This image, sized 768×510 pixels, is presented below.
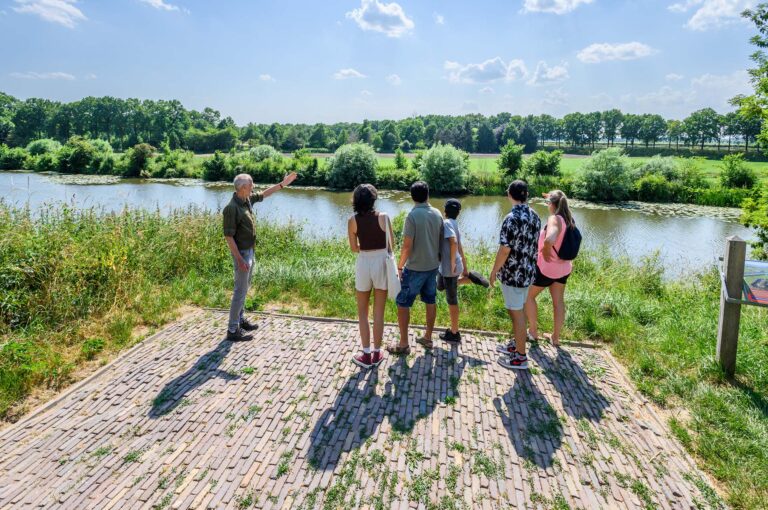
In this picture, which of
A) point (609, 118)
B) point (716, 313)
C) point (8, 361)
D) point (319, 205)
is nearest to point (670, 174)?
point (319, 205)

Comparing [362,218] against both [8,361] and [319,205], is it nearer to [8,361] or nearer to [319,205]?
[8,361]

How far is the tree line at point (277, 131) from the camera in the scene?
79.2 m

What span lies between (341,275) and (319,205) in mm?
20237

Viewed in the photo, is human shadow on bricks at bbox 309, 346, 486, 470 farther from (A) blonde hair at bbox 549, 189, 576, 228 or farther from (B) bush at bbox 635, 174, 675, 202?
(B) bush at bbox 635, 174, 675, 202

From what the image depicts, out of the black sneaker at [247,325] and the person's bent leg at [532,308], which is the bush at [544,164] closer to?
the person's bent leg at [532,308]

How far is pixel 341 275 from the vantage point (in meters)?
7.70

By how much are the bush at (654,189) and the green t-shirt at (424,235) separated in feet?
109

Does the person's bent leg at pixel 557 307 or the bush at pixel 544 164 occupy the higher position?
the bush at pixel 544 164

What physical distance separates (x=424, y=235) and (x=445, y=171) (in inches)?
1241

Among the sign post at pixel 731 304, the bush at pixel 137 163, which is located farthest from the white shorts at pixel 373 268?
the bush at pixel 137 163

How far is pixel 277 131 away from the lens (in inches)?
3585

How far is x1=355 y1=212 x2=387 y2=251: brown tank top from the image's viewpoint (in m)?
4.12

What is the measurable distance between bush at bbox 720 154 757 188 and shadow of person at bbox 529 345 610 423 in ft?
122

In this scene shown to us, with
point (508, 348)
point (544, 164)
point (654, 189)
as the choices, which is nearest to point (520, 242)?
point (508, 348)
